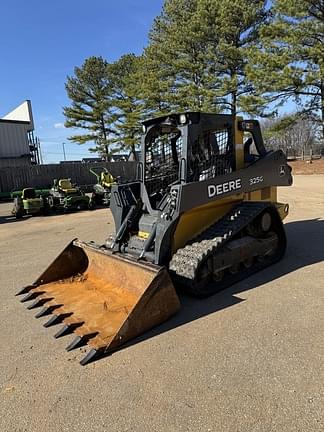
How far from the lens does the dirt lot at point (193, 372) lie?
8.48 feet

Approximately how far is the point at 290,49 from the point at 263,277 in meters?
18.9

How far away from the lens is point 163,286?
3.83m

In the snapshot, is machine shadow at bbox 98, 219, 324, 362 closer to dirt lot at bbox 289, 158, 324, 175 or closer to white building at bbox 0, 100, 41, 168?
dirt lot at bbox 289, 158, 324, 175

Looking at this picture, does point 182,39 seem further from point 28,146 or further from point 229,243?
point 229,243

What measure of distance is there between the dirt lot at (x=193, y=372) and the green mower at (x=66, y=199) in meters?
9.76

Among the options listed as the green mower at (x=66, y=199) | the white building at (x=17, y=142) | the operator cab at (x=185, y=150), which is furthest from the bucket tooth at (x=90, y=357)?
the white building at (x=17, y=142)

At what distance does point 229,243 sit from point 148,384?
2.47 metres

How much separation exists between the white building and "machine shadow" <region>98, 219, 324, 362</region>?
23866 millimetres

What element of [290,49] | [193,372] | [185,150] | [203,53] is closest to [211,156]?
[185,150]

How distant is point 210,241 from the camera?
4.67 meters

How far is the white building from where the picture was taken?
87.6 ft

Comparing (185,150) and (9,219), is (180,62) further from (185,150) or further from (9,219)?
(185,150)

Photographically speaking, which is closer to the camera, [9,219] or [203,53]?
→ [9,219]

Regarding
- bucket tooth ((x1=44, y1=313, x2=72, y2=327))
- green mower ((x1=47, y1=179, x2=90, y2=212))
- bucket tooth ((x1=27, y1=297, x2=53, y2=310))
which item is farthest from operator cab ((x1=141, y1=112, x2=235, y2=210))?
green mower ((x1=47, y1=179, x2=90, y2=212))
